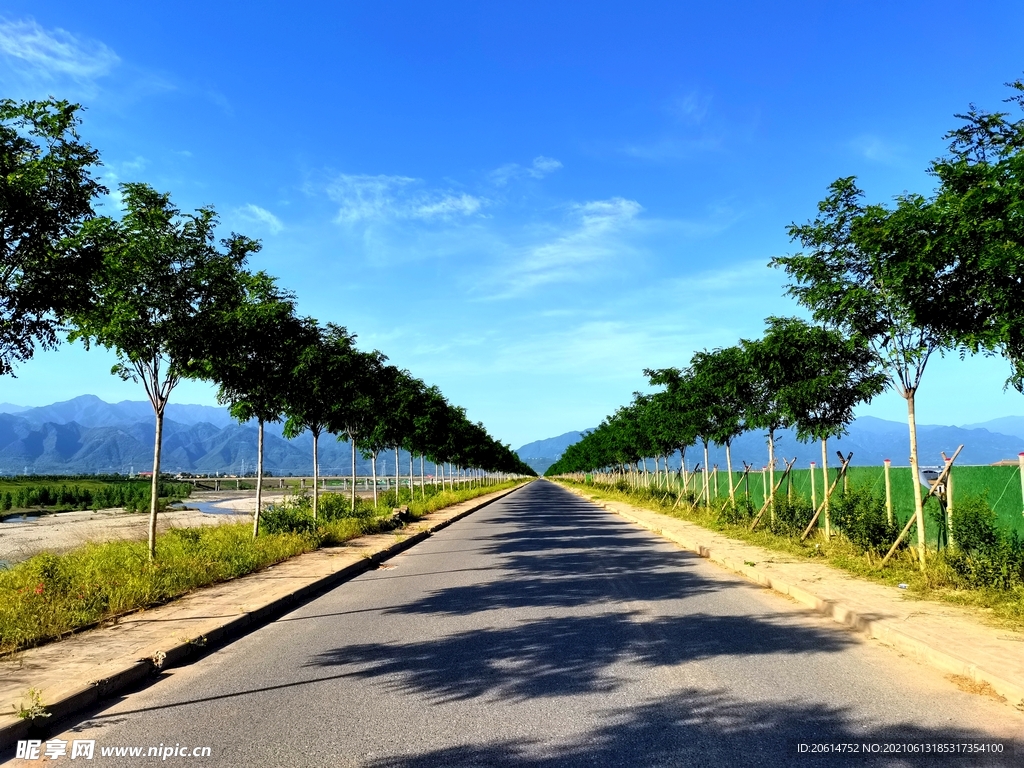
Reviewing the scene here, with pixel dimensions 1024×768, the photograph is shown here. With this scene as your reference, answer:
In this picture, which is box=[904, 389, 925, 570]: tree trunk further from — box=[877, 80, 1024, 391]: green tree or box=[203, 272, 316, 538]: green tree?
box=[203, 272, 316, 538]: green tree

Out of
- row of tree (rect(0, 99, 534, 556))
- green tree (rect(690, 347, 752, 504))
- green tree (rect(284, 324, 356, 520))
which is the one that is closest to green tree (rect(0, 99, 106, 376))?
row of tree (rect(0, 99, 534, 556))

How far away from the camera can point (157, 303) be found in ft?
38.3

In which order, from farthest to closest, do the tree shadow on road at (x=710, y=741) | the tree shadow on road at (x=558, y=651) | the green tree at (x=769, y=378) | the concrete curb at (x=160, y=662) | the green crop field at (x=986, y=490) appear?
the green tree at (x=769, y=378)
the green crop field at (x=986, y=490)
the tree shadow on road at (x=558, y=651)
the concrete curb at (x=160, y=662)
the tree shadow on road at (x=710, y=741)

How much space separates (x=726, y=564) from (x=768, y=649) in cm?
718

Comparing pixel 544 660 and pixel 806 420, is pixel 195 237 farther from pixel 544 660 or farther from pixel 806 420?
pixel 806 420

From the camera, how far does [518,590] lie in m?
11.3

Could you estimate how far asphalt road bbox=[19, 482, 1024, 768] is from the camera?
466 centimetres

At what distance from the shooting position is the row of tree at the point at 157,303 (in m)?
6.96

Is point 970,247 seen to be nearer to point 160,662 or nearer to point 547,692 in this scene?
point 547,692

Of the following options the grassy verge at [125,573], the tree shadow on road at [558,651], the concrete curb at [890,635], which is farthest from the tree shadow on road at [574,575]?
the grassy verge at [125,573]

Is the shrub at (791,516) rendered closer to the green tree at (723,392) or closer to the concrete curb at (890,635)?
the green tree at (723,392)

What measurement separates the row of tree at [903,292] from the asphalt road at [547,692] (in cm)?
416

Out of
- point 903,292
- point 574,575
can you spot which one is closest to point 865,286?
point 903,292

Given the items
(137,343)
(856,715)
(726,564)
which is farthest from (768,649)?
(137,343)
